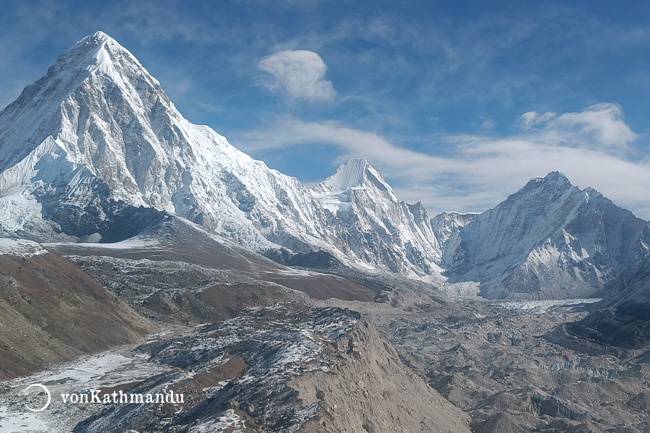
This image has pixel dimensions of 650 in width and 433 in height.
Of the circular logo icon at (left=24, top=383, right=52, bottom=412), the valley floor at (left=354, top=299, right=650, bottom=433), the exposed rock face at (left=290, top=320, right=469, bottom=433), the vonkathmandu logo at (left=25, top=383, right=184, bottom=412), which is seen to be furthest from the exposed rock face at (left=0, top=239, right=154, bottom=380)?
the valley floor at (left=354, top=299, right=650, bottom=433)

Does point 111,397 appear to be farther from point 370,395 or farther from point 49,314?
point 370,395

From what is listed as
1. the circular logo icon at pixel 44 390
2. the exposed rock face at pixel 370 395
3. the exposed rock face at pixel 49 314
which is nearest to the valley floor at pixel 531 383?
the exposed rock face at pixel 370 395

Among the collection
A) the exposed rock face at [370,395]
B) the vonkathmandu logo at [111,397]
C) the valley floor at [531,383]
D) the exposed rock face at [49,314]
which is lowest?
the valley floor at [531,383]

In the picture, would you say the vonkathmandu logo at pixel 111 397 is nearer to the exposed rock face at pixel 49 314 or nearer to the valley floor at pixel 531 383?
the exposed rock face at pixel 49 314

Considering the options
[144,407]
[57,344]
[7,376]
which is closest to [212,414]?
[144,407]

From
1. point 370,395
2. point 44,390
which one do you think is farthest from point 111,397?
point 370,395

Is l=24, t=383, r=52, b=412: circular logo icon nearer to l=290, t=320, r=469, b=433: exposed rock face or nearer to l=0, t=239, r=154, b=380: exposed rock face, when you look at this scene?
l=0, t=239, r=154, b=380: exposed rock face
